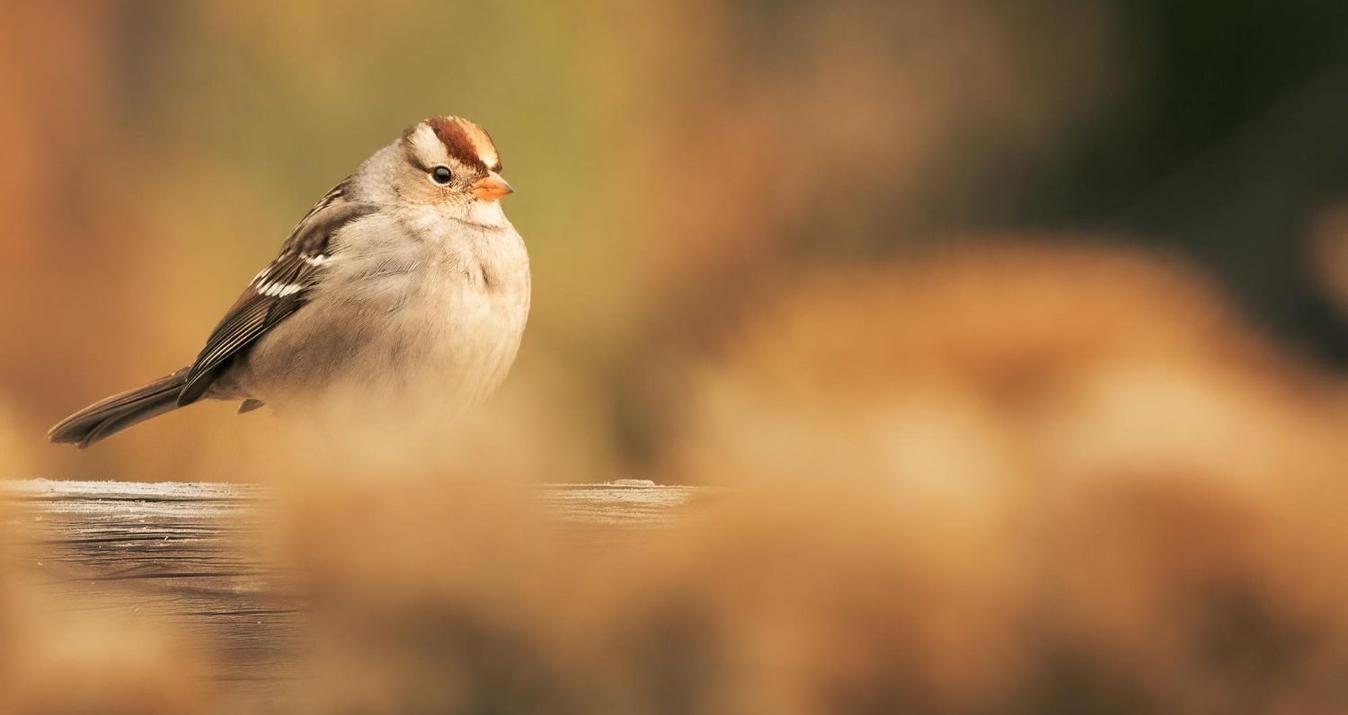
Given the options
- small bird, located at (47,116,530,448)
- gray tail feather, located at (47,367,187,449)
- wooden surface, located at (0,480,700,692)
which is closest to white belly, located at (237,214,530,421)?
small bird, located at (47,116,530,448)

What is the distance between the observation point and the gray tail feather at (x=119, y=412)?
4.96 feet

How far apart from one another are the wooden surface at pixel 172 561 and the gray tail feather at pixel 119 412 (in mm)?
274

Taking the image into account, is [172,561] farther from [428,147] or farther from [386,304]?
[428,147]

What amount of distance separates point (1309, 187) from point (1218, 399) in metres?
0.37

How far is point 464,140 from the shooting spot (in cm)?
151

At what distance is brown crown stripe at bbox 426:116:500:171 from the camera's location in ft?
4.93

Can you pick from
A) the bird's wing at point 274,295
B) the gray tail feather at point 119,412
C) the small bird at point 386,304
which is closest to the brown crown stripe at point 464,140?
the small bird at point 386,304

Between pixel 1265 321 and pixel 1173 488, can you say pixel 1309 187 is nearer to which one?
pixel 1265 321

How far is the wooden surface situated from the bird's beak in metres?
0.38

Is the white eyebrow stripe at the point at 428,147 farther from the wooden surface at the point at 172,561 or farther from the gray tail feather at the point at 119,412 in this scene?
the wooden surface at the point at 172,561

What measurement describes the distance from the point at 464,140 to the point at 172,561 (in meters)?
0.48

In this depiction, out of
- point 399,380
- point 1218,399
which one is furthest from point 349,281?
point 1218,399

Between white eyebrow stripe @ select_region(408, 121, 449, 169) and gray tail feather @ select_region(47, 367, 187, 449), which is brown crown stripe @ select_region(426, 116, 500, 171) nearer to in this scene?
white eyebrow stripe @ select_region(408, 121, 449, 169)

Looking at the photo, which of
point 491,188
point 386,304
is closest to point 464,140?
point 491,188
